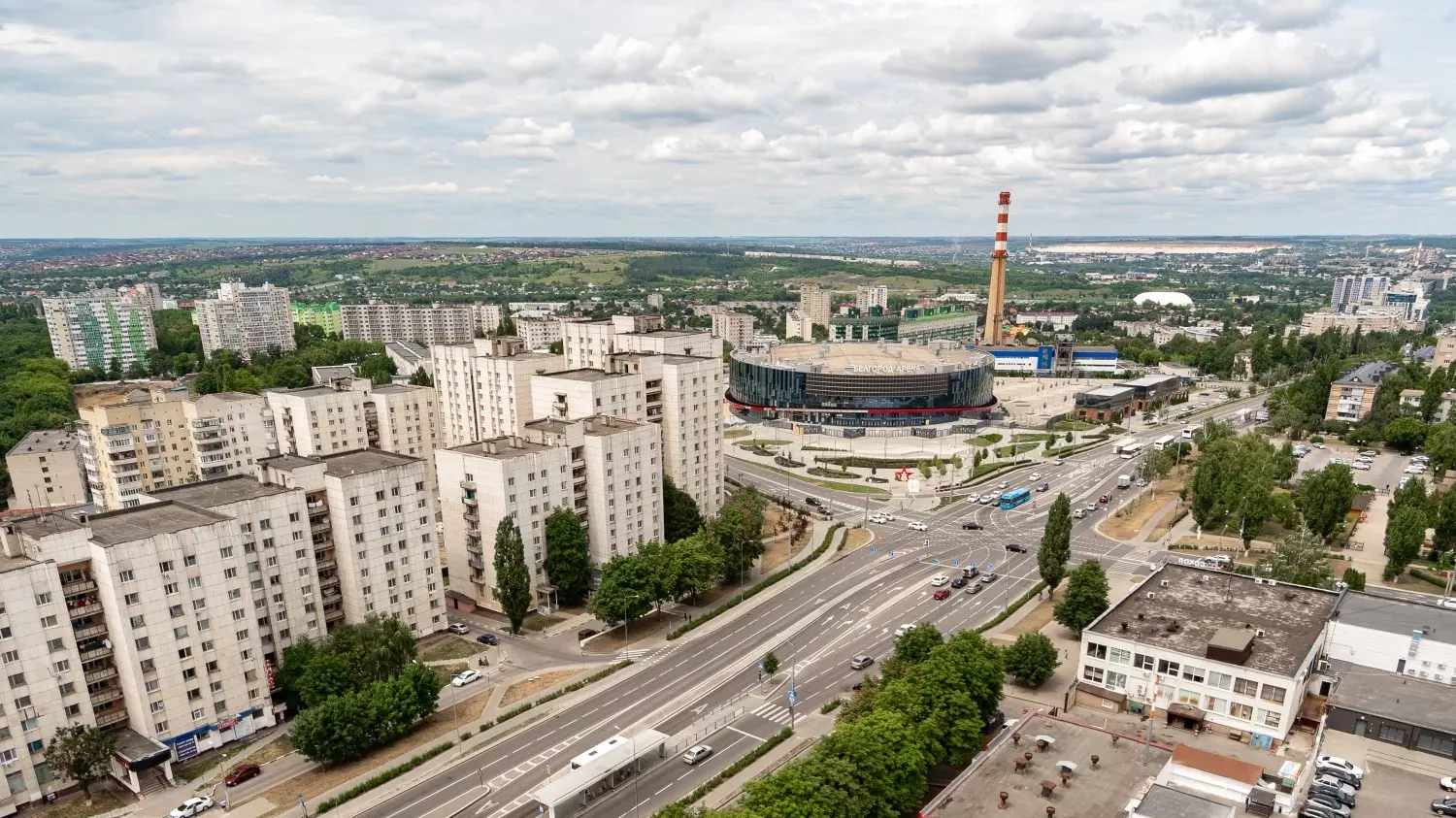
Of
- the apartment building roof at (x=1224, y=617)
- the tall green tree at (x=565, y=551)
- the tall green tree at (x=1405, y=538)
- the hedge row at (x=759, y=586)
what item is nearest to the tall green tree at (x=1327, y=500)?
the tall green tree at (x=1405, y=538)

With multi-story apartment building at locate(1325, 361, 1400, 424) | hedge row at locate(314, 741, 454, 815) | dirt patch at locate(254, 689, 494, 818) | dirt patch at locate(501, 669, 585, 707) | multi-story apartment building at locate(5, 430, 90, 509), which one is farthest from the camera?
multi-story apartment building at locate(1325, 361, 1400, 424)

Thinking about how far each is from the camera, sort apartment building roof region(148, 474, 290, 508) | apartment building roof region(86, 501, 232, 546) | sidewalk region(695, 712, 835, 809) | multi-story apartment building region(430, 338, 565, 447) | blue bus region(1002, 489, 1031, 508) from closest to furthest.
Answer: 1. sidewalk region(695, 712, 835, 809)
2. apartment building roof region(86, 501, 232, 546)
3. apartment building roof region(148, 474, 290, 508)
4. multi-story apartment building region(430, 338, 565, 447)
5. blue bus region(1002, 489, 1031, 508)

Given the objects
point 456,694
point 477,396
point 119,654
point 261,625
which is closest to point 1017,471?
point 477,396

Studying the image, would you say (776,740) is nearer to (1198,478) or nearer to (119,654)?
(119,654)

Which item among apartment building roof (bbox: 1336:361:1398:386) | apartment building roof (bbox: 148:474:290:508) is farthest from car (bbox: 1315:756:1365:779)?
apartment building roof (bbox: 1336:361:1398:386)

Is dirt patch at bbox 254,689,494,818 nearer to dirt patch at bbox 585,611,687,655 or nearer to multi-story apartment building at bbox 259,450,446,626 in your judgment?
dirt patch at bbox 585,611,687,655

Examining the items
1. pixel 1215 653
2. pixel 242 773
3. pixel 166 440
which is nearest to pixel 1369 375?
pixel 1215 653
